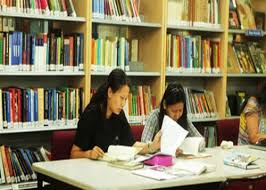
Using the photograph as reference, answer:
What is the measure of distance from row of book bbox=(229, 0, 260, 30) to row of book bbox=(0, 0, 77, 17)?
6.23ft

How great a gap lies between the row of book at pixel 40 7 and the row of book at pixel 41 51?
0.16 m

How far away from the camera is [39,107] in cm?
388

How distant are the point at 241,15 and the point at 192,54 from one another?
910 millimetres

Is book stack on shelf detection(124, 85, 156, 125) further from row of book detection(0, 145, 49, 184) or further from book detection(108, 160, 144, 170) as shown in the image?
book detection(108, 160, 144, 170)

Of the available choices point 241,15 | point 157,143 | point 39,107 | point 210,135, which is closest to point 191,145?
point 157,143

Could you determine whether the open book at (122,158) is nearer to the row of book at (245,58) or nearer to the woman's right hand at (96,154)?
the woman's right hand at (96,154)

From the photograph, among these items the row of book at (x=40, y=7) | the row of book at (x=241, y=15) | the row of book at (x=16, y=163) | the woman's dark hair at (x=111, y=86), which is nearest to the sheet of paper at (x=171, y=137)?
the woman's dark hair at (x=111, y=86)

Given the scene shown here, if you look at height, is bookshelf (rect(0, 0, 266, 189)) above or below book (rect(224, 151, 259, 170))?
above

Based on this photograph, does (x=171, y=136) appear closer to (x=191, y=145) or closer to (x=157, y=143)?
(x=157, y=143)

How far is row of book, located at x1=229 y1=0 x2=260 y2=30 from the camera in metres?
5.28

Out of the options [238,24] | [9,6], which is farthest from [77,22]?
[238,24]

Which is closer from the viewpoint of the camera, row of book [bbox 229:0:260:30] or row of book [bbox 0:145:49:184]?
row of book [bbox 0:145:49:184]

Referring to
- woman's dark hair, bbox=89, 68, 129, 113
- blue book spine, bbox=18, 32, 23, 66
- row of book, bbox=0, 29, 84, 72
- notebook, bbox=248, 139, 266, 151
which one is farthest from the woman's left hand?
blue book spine, bbox=18, 32, 23, 66

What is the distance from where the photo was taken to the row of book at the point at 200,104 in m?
4.87
